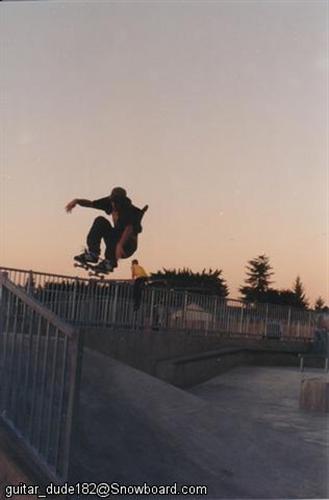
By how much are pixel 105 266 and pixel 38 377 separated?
8706 mm

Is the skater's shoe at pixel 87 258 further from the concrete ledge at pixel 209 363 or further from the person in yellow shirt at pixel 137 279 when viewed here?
the concrete ledge at pixel 209 363

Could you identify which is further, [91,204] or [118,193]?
[118,193]

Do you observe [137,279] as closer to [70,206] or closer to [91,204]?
[91,204]

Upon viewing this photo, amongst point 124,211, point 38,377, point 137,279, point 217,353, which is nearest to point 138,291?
point 137,279

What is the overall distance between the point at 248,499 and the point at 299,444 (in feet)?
6.73

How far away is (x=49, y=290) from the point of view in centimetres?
1222

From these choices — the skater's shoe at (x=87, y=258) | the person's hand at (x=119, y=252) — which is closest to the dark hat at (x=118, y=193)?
the person's hand at (x=119, y=252)

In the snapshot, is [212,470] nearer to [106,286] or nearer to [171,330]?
[106,286]

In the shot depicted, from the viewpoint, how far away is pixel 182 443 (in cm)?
582

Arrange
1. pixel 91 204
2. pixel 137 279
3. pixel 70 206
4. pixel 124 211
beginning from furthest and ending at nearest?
pixel 137 279
pixel 124 211
pixel 91 204
pixel 70 206

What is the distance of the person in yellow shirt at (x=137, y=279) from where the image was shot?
13703 millimetres

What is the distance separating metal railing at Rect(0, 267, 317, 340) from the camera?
12.4 m

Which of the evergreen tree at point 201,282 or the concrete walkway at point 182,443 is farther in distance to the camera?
the evergreen tree at point 201,282

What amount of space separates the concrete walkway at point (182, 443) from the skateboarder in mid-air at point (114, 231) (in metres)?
5.04
